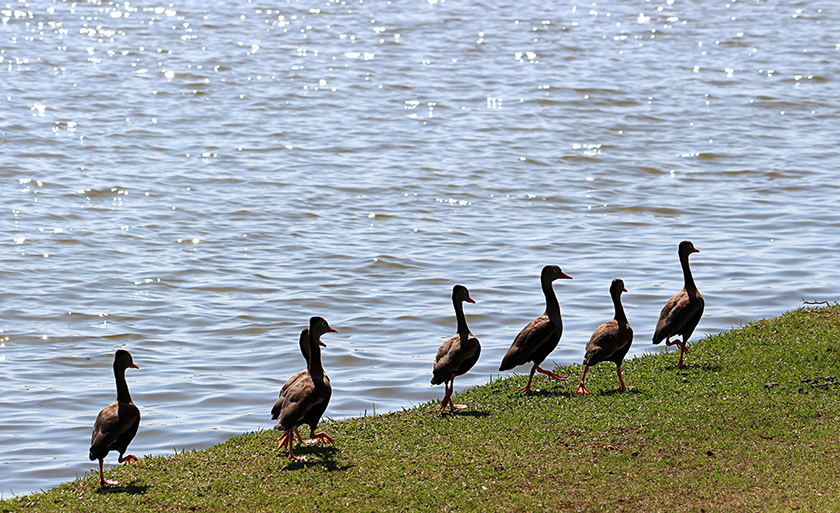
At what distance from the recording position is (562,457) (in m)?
9.21

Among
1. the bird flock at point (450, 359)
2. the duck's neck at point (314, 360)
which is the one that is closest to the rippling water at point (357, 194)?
the bird flock at point (450, 359)

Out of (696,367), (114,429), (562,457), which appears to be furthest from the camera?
(696,367)

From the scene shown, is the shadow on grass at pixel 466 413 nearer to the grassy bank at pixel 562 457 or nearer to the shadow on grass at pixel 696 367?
the grassy bank at pixel 562 457

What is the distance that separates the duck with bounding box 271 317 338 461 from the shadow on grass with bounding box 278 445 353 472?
0.25ft

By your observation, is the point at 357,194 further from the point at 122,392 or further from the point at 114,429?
the point at 114,429

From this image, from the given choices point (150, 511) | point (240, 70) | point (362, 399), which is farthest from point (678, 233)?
point (240, 70)

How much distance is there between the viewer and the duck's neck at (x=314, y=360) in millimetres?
9492

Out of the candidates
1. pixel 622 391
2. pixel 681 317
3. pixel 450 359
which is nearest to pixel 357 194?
pixel 681 317

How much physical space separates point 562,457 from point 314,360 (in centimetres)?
233

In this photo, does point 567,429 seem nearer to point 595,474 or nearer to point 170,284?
point 595,474

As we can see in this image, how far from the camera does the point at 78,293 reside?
1708 centimetres

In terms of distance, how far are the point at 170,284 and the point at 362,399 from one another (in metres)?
6.18

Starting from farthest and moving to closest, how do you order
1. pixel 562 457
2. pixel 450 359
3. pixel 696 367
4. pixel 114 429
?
pixel 696 367 → pixel 450 359 → pixel 562 457 → pixel 114 429

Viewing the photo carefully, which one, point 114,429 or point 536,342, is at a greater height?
point 114,429
